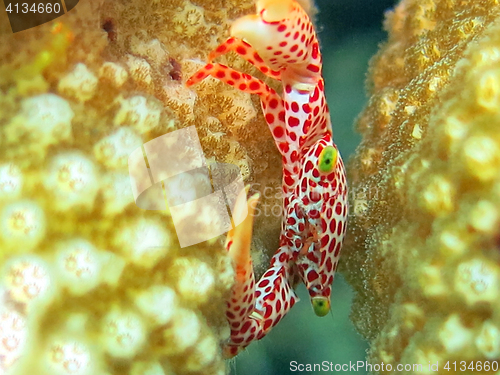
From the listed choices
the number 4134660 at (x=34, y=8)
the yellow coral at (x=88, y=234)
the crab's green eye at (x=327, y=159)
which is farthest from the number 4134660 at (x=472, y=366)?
the number 4134660 at (x=34, y=8)

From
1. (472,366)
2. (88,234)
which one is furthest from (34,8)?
(472,366)

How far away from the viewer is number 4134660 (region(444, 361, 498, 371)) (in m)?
0.95

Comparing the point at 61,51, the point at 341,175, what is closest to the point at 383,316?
the point at 341,175

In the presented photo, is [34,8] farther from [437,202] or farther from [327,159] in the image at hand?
[437,202]

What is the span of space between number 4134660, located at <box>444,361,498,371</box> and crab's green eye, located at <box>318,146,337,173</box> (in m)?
0.74

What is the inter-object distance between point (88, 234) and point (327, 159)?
0.90m

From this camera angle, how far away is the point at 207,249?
1.11 m

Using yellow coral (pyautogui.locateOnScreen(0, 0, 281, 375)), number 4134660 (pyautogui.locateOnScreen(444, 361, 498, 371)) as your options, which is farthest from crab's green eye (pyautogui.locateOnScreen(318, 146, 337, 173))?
number 4134660 (pyautogui.locateOnScreen(444, 361, 498, 371))

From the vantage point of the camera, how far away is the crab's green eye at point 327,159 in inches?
58.2

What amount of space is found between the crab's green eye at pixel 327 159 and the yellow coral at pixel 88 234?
565 mm

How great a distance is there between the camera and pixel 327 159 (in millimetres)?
1487

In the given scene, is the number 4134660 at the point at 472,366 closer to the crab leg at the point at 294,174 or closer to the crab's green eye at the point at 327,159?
the crab leg at the point at 294,174

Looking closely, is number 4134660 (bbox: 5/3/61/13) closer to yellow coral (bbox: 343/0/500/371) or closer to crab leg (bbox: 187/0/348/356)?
crab leg (bbox: 187/0/348/356)

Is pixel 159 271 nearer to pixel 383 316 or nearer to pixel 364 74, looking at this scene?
pixel 383 316
